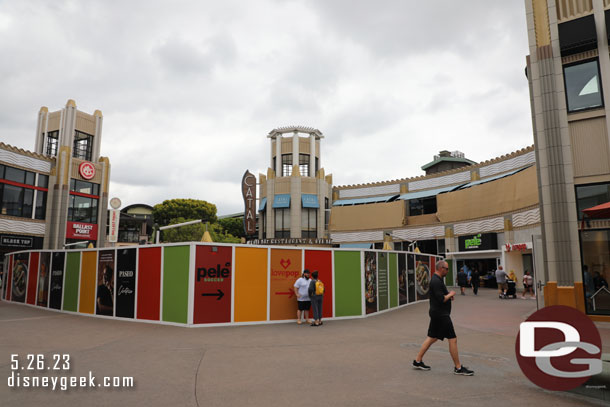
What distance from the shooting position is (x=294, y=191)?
40.1 meters

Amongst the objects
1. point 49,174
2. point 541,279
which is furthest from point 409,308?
point 49,174

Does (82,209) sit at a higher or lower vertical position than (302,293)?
higher

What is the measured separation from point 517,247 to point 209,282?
23.2 metres

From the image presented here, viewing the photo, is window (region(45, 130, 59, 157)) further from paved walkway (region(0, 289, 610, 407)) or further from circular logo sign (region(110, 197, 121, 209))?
paved walkway (region(0, 289, 610, 407))

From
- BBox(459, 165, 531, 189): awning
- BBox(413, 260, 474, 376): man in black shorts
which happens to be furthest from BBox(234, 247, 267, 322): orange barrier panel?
BBox(459, 165, 531, 189): awning

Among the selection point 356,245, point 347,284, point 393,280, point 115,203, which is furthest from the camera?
point 356,245

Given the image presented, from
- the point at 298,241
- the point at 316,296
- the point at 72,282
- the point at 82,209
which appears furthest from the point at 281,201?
the point at 316,296

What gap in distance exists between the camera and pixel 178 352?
8391 millimetres

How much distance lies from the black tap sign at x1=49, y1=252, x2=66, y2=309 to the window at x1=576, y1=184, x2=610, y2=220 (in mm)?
18787

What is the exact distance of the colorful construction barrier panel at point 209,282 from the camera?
1217cm

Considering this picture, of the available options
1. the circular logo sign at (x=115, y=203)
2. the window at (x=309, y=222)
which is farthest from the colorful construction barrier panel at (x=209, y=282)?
the window at (x=309, y=222)

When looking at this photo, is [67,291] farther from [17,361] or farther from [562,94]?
[562,94]

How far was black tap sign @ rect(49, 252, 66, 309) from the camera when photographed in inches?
637

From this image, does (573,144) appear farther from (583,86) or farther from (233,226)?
(233,226)
